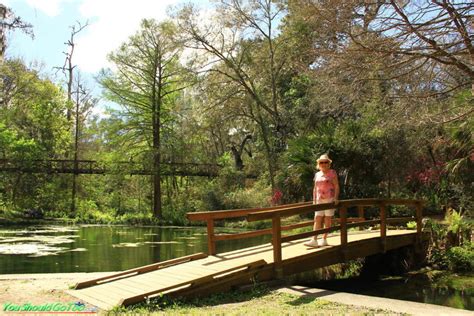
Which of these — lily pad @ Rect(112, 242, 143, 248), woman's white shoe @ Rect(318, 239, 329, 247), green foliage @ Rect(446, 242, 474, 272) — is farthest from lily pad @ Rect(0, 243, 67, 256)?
green foliage @ Rect(446, 242, 474, 272)

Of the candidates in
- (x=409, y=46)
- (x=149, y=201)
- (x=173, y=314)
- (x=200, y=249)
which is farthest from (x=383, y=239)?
(x=149, y=201)

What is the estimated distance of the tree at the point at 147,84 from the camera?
1169 inches

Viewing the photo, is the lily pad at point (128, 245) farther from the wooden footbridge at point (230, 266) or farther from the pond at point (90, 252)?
the wooden footbridge at point (230, 266)

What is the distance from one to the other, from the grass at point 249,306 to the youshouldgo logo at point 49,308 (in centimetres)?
45

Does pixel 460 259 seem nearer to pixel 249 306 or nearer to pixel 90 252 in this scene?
pixel 249 306

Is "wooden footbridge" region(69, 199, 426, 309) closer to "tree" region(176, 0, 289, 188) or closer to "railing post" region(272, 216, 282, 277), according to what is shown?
"railing post" region(272, 216, 282, 277)

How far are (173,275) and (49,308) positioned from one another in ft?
5.75

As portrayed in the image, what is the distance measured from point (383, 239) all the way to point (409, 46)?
3.54 metres

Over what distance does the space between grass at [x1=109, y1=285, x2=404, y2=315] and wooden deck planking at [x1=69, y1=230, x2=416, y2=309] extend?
1.03 ft

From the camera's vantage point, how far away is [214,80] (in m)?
26.6

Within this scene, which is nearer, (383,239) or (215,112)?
(383,239)

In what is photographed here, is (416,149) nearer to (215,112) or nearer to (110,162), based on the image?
(215,112)

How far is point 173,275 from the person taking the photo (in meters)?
6.72

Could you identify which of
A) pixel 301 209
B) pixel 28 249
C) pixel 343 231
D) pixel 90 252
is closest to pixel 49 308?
pixel 301 209
